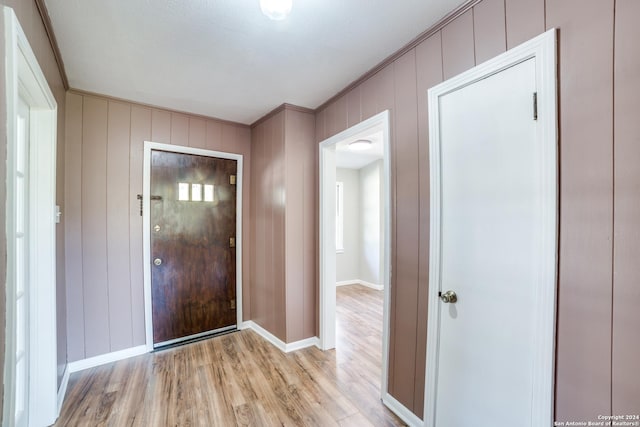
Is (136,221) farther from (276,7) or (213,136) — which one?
(276,7)

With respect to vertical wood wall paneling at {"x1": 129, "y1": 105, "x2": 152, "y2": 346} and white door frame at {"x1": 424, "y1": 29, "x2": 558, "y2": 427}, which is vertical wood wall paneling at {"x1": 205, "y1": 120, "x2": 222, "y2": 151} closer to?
vertical wood wall paneling at {"x1": 129, "y1": 105, "x2": 152, "y2": 346}

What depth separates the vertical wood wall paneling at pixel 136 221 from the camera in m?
2.62

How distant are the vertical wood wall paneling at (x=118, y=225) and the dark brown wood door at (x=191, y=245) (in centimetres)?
22

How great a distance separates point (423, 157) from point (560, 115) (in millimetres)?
676

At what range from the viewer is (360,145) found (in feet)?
12.9

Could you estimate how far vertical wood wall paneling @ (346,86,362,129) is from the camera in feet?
7.36

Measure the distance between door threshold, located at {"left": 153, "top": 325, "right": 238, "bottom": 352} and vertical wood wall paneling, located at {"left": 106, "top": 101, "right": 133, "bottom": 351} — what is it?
10.9 inches

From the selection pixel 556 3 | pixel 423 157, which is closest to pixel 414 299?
pixel 423 157

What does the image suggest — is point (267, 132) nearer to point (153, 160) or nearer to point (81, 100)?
point (153, 160)

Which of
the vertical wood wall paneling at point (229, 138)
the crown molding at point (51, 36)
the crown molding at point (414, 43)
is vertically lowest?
the vertical wood wall paneling at point (229, 138)

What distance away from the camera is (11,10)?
981 mm

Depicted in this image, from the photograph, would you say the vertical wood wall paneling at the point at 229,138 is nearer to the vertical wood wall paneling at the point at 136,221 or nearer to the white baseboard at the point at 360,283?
the vertical wood wall paneling at the point at 136,221

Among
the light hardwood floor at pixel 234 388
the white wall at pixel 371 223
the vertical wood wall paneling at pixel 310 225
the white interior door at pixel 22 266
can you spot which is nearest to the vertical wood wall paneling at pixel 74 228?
the light hardwood floor at pixel 234 388

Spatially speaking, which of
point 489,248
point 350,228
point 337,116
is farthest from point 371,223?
point 489,248
